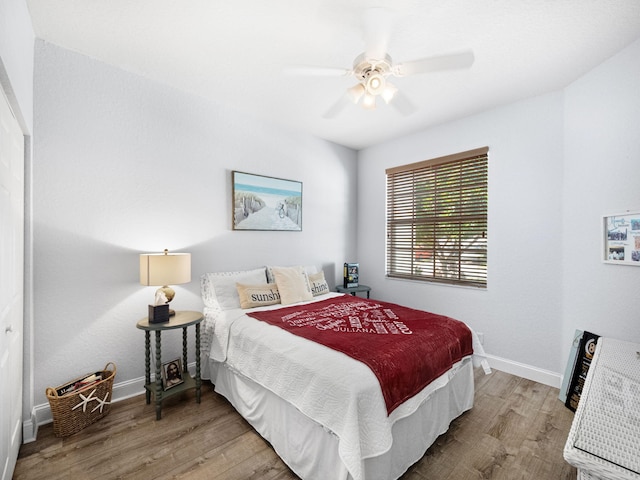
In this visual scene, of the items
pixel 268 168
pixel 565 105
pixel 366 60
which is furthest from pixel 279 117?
pixel 565 105

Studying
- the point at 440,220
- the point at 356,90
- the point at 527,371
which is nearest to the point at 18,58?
the point at 356,90

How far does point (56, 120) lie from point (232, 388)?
2.44m

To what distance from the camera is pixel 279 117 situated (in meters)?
3.39

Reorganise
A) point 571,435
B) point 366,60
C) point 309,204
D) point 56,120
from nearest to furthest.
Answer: point 571,435, point 366,60, point 56,120, point 309,204

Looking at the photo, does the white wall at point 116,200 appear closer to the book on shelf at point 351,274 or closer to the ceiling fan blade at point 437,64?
the book on shelf at point 351,274

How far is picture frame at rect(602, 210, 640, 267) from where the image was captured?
212 cm

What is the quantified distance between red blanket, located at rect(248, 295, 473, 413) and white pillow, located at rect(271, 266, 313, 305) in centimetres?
21

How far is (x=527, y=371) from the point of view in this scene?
2.90 metres

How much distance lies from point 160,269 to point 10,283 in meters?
0.82

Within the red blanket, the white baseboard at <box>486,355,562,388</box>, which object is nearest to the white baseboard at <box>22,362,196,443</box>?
the red blanket

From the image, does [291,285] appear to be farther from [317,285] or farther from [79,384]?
[79,384]

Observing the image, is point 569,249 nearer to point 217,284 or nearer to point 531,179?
point 531,179

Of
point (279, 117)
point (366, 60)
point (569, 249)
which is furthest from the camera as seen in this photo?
point (279, 117)

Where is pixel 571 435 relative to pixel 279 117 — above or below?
below
